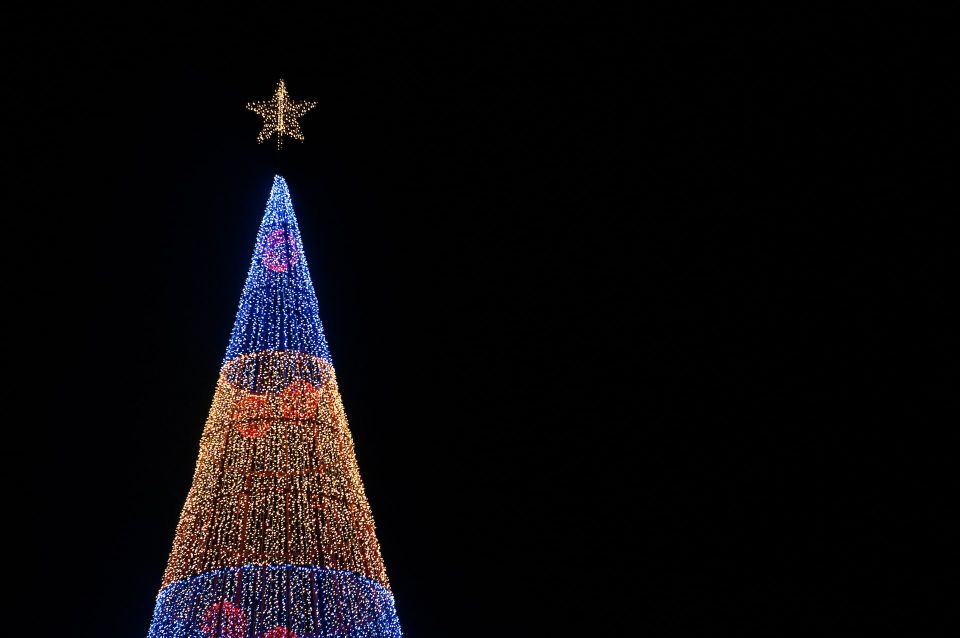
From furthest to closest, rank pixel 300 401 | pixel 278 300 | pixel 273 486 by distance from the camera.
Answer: pixel 278 300 → pixel 300 401 → pixel 273 486

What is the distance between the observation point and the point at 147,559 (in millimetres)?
8734

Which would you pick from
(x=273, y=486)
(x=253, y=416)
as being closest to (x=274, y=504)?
(x=273, y=486)

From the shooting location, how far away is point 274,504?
6.03m

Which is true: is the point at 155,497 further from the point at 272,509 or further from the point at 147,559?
the point at 272,509

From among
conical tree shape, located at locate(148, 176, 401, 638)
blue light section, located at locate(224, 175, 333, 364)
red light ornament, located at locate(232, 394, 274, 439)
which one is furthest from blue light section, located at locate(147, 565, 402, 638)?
blue light section, located at locate(224, 175, 333, 364)

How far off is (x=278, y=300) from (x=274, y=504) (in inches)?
45.2

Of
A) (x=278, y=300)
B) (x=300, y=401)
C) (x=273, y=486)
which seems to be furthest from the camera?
(x=278, y=300)

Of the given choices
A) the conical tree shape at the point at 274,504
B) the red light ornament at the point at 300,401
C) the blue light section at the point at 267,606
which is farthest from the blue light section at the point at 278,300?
the blue light section at the point at 267,606

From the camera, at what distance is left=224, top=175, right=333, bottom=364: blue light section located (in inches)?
246

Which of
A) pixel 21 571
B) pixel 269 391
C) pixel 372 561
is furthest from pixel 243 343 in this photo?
pixel 21 571

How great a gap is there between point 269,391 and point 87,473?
3516mm

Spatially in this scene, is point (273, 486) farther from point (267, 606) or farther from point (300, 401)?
point (267, 606)

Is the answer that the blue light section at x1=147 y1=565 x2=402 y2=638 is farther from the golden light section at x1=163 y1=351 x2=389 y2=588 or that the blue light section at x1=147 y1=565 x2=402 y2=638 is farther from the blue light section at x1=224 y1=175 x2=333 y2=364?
the blue light section at x1=224 y1=175 x2=333 y2=364

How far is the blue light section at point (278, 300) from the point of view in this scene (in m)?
6.24
